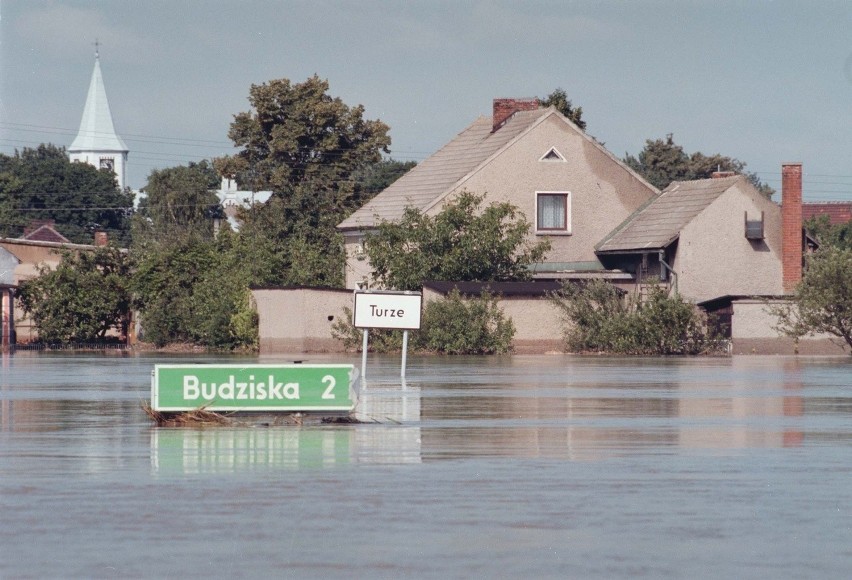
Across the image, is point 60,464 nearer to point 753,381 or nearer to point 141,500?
point 141,500

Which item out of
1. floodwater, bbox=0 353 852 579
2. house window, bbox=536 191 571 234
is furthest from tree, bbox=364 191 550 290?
floodwater, bbox=0 353 852 579

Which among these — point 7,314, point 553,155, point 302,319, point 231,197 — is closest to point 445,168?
point 553,155

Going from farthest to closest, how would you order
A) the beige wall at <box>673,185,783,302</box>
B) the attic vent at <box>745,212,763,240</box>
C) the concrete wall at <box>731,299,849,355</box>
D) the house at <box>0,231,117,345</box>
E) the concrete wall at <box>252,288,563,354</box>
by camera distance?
the house at <box>0,231,117,345</box> → the attic vent at <box>745,212,763,240</box> → the beige wall at <box>673,185,783,302</box> → the concrete wall at <box>252,288,563,354</box> → the concrete wall at <box>731,299,849,355</box>

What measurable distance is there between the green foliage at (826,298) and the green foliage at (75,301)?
26.1 metres

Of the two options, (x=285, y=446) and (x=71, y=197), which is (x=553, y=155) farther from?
(x=71, y=197)

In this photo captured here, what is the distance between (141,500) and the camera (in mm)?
12805

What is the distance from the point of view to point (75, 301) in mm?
61719

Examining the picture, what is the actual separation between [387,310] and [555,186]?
33.6 meters

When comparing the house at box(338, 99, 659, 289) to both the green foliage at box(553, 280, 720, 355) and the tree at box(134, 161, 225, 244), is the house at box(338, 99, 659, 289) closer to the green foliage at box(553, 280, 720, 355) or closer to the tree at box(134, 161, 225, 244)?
the green foliage at box(553, 280, 720, 355)

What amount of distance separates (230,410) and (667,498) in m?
8.33

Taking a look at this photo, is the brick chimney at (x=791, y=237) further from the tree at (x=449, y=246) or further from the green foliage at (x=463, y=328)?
the green foliage at (x=463, y=328)

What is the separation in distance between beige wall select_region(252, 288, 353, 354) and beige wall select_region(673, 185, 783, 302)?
1246 centimetres

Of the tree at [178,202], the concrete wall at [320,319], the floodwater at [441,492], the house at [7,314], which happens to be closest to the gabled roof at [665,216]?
the concrete wall at [320,319]

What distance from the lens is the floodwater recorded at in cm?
1012
